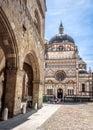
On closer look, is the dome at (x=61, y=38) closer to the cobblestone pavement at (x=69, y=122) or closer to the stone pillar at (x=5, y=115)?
the cobblestone pavement at (x=69, y=122)

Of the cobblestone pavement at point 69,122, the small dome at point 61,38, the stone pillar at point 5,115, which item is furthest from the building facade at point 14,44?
the small dome at point 61,38

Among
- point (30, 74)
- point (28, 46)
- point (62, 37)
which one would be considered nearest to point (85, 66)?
point (62, 37)

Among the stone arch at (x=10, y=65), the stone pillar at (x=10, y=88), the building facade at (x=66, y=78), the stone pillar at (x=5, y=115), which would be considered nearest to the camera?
the stone pillar at (x=5, y=115)

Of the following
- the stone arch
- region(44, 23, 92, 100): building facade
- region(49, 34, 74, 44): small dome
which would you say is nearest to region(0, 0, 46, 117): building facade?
the stone arch

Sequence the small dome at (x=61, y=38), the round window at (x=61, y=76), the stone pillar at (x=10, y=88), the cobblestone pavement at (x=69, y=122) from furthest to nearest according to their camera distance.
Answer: the small dome at (x=61, y=38)
the round window at (x=61, y=76)
the stone pillar at (x=10, y=88)
the cobblestone pavement at (x=69, y=122)

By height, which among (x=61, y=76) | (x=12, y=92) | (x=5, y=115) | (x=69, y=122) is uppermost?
(x=61, y=76)

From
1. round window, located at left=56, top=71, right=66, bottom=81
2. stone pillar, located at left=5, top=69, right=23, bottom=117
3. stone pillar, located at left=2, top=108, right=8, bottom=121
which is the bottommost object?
stone pillar, located at left=2, top=108, right=8, bottom=121

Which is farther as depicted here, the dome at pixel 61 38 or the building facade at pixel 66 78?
the dome at pixel 61 38

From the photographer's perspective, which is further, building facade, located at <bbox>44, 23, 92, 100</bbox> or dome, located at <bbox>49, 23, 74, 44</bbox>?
dome, located at <bbox>49, 23, 74, 44</bbox>

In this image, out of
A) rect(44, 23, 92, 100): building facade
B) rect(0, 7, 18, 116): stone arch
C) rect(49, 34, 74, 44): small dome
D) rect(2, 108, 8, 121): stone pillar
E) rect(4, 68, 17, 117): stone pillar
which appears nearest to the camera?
rect(2, 108, 8, 121): stone pillar

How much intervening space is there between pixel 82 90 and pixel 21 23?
1395 inches

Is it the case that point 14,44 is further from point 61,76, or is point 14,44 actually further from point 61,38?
point 61,38

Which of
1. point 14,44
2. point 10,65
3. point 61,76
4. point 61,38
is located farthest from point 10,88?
point 61,38

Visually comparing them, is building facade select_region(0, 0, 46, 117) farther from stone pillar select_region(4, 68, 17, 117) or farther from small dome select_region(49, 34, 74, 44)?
small dome select_region(49, 34, 74, 44)
